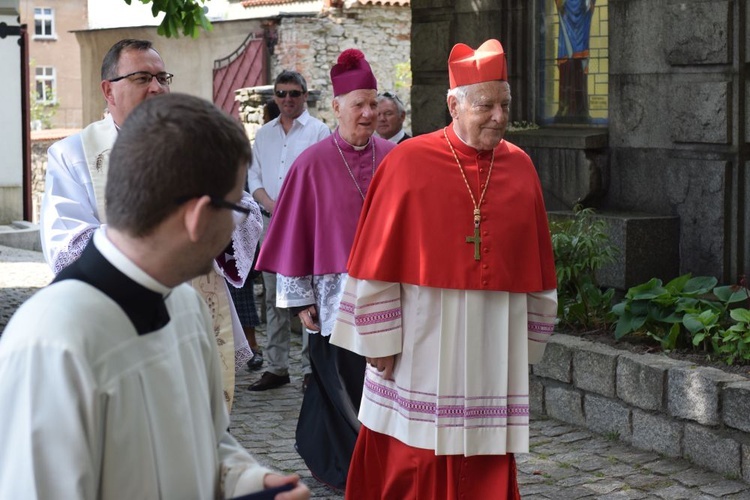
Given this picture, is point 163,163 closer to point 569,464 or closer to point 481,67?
point 481,67

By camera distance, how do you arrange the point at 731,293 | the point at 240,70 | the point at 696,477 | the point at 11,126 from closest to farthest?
the point at 696,477 → the point at 731,293 → the point at 11,126 → the point at 240,70

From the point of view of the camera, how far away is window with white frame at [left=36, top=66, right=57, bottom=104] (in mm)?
48156

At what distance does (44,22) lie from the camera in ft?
165

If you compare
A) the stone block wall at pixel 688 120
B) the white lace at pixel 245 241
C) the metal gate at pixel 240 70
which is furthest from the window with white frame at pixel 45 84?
the white lace at pixel 245 241

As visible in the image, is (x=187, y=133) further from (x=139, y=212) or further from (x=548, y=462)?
(x=548, y=462)

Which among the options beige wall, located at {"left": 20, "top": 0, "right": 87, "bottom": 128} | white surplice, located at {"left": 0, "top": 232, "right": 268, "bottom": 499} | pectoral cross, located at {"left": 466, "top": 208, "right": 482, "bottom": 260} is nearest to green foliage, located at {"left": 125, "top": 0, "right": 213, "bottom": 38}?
pectoral cross, located at {"left": 466, "top": 208, "right": 482, "bottom": 260}

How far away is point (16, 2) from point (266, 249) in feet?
28.7

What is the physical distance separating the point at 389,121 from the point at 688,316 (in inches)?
132

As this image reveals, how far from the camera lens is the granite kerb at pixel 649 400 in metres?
5.83

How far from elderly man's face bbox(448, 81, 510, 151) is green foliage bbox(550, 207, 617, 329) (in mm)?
2607

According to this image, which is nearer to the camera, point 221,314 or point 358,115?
point 221,314

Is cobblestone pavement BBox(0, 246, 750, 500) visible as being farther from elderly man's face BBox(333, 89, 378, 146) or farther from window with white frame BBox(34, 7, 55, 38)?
window with white frame BBox(34, 7, 55, 38)

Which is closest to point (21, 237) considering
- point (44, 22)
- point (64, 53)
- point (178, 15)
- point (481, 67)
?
point (178, 15)

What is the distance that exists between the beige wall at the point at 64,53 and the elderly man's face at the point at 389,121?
4020 centimetres
